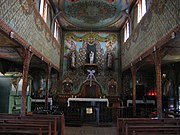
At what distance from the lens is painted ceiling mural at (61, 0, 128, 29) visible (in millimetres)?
15800

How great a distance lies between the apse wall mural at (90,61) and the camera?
19875mm

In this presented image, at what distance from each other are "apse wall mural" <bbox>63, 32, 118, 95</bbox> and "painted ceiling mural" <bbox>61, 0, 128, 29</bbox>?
148 cm

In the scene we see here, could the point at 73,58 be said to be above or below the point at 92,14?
below

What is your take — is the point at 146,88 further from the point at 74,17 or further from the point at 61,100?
the point at 74,17

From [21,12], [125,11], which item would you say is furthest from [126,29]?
[21,12]

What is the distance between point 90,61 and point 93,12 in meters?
5.12

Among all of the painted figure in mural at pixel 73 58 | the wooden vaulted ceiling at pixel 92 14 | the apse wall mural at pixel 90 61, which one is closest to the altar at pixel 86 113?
the apse wall mural at pixel 90 61

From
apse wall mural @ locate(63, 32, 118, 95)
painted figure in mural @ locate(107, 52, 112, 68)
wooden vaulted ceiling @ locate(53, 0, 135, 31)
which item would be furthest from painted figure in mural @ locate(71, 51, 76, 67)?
painted figure in mural @ locate(107, 52, 112, 68)

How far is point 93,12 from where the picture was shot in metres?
17.4

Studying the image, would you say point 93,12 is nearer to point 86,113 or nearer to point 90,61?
point 90,61

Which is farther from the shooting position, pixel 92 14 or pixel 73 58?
pixel 73 58

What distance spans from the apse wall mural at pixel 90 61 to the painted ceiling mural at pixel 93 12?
58.4 inches

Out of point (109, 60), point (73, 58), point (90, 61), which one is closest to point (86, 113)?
point (90, 61)

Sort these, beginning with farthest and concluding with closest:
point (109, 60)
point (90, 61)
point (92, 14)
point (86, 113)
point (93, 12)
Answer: point (109, 60)
point (90, 61)
point (92, 14)
point (93, 12)
point (86, 113)
